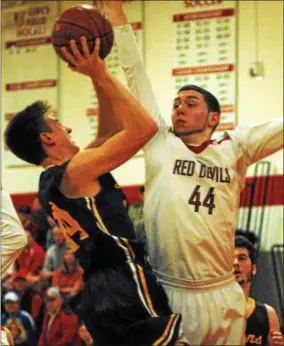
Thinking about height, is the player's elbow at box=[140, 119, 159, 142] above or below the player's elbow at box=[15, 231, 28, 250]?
above

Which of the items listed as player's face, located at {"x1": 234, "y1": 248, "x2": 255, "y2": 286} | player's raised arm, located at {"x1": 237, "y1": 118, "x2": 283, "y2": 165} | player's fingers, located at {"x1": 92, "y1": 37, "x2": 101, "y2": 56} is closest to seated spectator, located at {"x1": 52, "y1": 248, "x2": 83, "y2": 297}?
player's face, located at {"x1": 234, "y1": 248, "x2": 255, "y2": 286}

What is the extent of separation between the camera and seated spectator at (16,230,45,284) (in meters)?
7.07

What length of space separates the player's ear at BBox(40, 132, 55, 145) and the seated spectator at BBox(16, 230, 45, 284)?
3.86 meters

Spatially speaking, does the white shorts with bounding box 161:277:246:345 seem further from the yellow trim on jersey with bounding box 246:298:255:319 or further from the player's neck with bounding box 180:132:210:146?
the player's neck with bounding box 180:132:210:146

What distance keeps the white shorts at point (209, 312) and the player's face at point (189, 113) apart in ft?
2.28

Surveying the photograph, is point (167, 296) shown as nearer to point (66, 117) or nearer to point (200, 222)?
point (200, 222)

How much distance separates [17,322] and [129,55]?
3.23 metres

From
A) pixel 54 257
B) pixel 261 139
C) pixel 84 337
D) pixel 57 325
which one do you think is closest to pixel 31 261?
pixel 54 257

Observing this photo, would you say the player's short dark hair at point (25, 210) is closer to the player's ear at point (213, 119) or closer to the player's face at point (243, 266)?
the player's face at point (243, 266)

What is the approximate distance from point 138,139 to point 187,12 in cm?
546

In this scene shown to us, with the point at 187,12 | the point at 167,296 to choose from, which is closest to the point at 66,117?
the point at 187,12

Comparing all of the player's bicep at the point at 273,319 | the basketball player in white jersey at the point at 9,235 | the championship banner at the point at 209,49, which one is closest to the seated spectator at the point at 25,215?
the championship banner at the point at 209,49

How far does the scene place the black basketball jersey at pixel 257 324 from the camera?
4008 millimetres

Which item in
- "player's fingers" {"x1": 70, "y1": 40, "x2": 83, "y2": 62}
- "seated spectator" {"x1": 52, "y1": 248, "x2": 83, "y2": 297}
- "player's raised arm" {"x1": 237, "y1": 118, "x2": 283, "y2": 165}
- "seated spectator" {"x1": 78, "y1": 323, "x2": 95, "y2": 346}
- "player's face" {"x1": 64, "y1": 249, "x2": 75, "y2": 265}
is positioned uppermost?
"player's fingers" {"x1": 70, "y1": 40, "x2": 83, "y2": 62}
